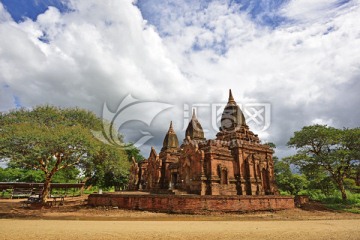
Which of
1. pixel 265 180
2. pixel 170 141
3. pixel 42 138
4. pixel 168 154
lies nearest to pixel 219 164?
pixel 265 180

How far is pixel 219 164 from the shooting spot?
24594mm

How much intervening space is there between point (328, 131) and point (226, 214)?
1714cm

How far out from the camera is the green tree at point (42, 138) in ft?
61.2

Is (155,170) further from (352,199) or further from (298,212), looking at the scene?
(352,199)

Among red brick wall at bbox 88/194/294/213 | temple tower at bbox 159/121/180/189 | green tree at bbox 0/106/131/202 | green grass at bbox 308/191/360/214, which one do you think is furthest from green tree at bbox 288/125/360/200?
green tree at bbox 0/106/131/202

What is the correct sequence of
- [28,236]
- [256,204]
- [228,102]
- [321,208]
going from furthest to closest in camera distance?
[228,102], [321,208], [256,204], [28,236]

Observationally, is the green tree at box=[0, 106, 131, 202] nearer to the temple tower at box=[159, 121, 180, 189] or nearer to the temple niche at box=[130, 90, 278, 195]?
the temple niche at box=[130, 90, 278, 195]

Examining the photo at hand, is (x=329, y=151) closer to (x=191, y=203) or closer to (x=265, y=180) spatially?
(x=265, y=180)

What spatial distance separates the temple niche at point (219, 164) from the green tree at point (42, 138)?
9.62 metres

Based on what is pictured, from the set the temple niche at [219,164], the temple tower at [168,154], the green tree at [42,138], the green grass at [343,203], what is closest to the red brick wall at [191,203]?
the temple niche at [219,164]

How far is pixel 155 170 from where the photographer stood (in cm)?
3152

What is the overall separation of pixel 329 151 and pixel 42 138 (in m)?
30.8

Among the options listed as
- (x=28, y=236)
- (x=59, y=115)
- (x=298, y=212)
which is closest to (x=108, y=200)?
(x=59, y=115)

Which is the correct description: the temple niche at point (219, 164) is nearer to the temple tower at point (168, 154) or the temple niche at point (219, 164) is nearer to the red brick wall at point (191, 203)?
the temple tower at point (168, 154)
